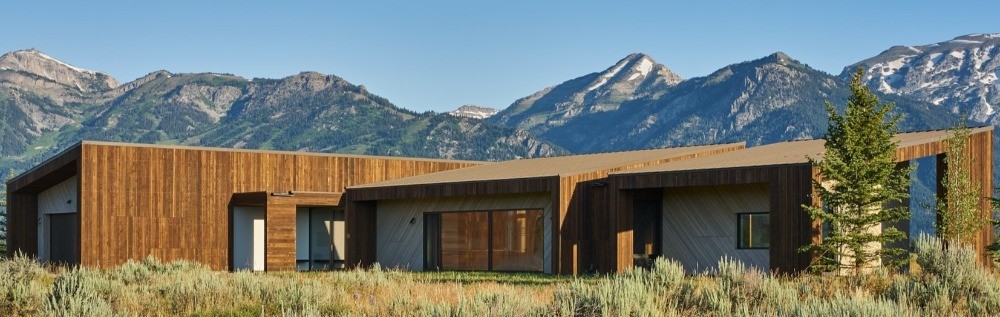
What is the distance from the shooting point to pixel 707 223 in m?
25.2

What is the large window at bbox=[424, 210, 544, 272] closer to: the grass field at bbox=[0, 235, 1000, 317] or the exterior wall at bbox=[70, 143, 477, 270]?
the exterior wall at bbox=[70, 143, 477, 270]

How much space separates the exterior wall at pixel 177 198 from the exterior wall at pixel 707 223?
29.8ft

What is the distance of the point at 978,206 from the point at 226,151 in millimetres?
16607

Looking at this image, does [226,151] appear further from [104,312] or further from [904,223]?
[104,312]

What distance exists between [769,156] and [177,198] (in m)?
13.5

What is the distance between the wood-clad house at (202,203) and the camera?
28484mm

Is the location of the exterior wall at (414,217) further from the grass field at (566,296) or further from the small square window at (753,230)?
the grass field at (566,296)

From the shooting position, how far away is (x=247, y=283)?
54.1 ft

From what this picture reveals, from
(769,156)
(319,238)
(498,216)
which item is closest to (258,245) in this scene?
(319,238)

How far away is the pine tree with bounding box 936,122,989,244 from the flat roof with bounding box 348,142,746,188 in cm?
605

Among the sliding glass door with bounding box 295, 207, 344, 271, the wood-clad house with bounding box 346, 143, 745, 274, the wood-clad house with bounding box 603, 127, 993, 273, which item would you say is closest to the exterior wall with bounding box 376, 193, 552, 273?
the wood-clad house with bounding box 346, 143, 745, 274

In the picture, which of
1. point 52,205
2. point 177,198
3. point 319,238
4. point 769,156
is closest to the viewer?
point 769,156

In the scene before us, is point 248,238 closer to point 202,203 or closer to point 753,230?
point 202,203

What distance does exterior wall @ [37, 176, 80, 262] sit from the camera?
31.3 metres
